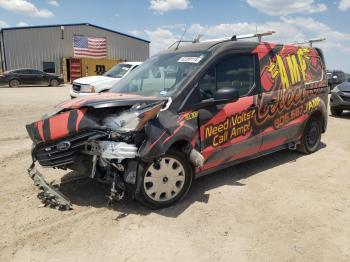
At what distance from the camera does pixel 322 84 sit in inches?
275

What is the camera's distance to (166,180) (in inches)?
169

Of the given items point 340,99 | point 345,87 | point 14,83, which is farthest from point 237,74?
point 14,83

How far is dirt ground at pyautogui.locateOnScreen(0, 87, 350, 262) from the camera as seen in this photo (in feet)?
11.4

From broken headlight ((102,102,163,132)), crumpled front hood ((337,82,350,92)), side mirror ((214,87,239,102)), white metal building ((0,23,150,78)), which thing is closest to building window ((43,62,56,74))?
white metal building ((0,23,150,78))

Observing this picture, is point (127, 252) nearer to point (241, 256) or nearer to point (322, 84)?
point (241, 256)

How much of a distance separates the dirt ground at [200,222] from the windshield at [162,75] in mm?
1410

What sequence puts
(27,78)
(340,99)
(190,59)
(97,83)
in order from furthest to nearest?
(27,78) → (97,83) → (340,99) → (190,59)

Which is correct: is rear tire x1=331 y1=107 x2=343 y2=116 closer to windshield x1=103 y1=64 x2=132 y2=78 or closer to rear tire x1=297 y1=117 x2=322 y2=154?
rear tire x1=297 y1=117 x2=322 y2=154

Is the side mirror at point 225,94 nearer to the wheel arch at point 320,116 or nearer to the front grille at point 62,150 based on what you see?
the front grille at point 62,150

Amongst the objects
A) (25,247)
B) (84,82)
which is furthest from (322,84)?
(84,82)

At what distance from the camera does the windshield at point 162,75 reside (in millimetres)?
4676

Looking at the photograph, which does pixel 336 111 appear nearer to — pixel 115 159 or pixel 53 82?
pixel 115 159

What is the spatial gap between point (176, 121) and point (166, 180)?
2.29 feet

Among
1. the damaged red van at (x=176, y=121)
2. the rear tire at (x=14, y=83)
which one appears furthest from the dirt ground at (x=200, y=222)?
the rear tire at (x=14, y=83)
